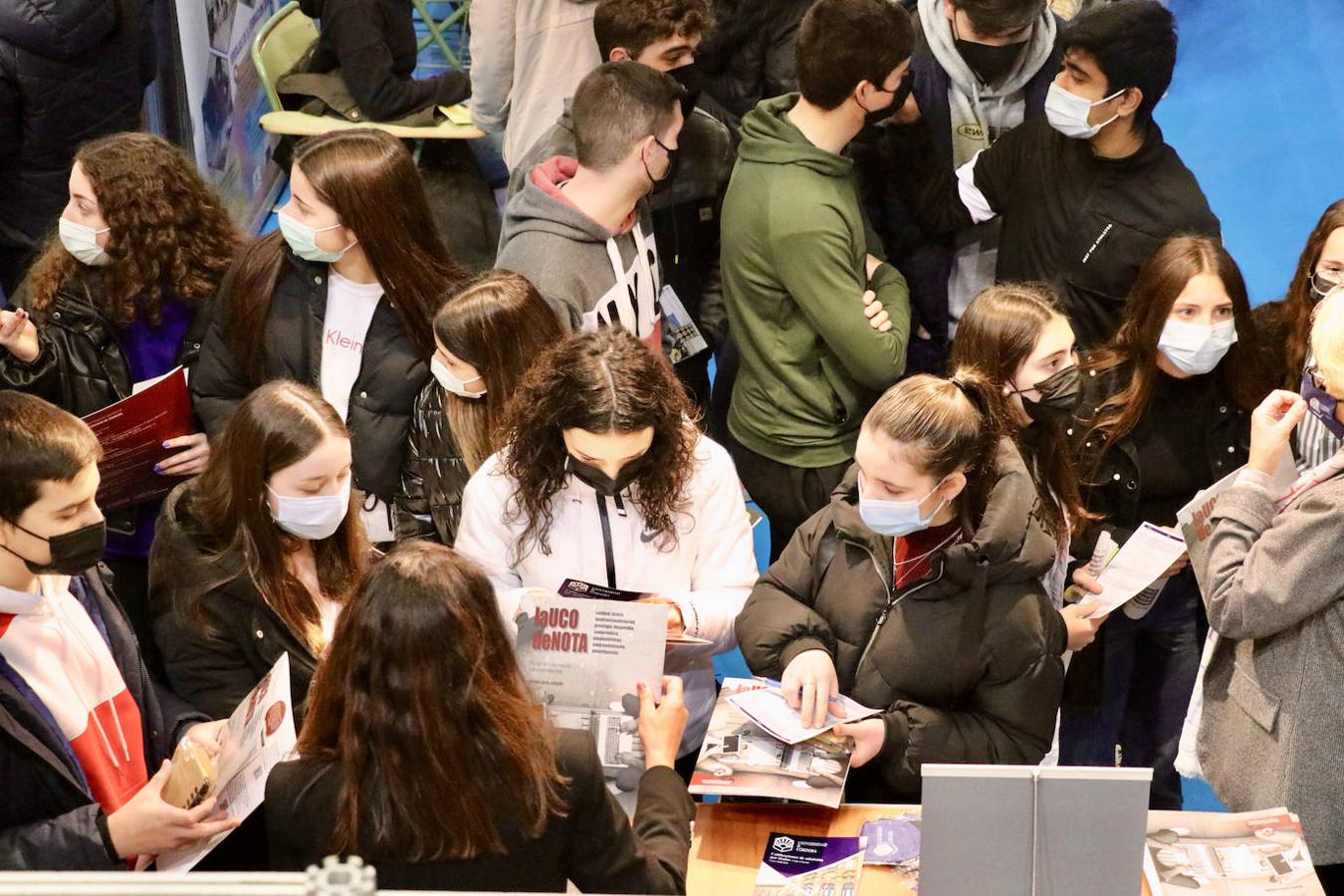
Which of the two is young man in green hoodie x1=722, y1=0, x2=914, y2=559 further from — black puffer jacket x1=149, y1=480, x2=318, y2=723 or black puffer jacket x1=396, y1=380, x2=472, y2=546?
black puffer jacket x1=149, y1=480, x2=318, y2=723

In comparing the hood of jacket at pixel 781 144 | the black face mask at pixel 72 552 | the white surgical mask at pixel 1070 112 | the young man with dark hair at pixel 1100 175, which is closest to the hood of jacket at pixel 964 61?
the young man with dark hair at pixel 1100 175

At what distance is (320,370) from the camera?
417 cm

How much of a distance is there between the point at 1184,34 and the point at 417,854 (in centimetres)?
737

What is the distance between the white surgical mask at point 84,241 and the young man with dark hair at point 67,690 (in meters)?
1.18

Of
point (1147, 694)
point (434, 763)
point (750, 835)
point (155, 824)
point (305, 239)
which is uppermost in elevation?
point (305, 239)

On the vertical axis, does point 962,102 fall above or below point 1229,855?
above

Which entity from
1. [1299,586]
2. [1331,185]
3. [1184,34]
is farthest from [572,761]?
[1184,34]

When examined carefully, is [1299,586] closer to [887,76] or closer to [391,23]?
[887,76]

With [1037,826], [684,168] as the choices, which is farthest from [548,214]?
[1037,826]

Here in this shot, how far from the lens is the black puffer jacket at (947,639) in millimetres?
3145

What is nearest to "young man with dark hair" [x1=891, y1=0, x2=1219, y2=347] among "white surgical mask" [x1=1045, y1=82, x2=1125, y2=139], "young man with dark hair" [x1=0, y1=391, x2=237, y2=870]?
"white surgical mask" [x1=1045, y1=82, x2=1125, y2=139]

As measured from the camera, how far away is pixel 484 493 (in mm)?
3553

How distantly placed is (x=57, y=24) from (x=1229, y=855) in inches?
176

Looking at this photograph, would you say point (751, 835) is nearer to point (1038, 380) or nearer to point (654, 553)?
point (654, 553)
